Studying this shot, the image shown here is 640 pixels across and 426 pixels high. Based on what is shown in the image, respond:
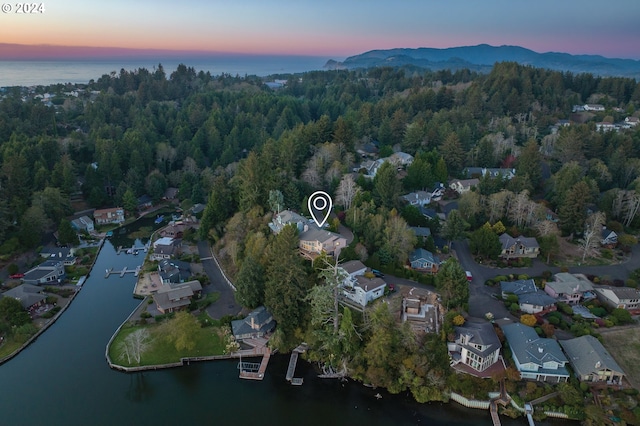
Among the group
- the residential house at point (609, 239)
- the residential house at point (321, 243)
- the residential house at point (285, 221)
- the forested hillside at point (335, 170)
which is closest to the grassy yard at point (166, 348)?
the forested hillside at point (335, 170)

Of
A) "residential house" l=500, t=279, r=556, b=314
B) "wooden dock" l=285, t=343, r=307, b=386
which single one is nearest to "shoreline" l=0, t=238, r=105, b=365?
"wooden dock" l=285, t=343, r=307, b=386

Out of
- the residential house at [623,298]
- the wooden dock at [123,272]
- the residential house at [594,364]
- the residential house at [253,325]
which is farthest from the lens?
the wooden dock at [123,272]

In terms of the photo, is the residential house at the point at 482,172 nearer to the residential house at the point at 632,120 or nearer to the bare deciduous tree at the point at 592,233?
the bare deciduous tree at the point at 592,233

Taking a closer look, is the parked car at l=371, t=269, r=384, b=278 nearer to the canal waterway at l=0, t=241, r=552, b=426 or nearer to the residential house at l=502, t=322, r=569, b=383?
the canal waterway at l=0, t=241, r=552, b=426

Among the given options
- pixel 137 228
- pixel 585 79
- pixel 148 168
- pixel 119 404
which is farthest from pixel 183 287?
pixel 585 79

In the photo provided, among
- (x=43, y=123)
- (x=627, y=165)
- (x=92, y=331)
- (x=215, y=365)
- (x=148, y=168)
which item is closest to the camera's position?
(x=215, y=365)

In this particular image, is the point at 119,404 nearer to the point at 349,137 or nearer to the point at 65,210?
the point at 65,210
